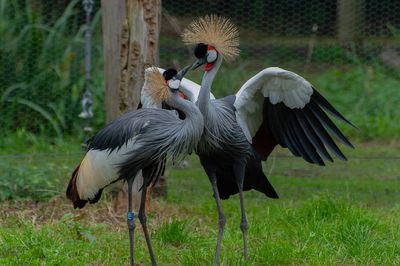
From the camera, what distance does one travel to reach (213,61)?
5199 millimetres

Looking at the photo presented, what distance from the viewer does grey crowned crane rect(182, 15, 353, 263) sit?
17.0 ft

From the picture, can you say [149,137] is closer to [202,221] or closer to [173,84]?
[173,84]

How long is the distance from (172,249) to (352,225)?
3.78 feet

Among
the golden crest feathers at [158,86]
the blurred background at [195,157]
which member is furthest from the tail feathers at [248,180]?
the golden crest feathers at [158,86]

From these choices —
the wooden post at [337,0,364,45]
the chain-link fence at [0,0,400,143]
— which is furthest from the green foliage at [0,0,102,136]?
the wooden post at [337,0,364,45]

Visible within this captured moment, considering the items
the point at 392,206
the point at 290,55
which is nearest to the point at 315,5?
the point at 290,55

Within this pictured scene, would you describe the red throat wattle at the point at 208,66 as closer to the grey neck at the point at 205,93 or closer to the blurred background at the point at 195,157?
the grey neck at the point at 205,93

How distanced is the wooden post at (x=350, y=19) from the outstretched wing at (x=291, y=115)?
14.1 ft

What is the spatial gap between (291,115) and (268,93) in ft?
0.75

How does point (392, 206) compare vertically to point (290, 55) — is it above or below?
below

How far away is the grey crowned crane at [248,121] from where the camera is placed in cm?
519

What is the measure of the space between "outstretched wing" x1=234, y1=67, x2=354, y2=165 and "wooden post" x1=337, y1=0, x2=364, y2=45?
4302mm

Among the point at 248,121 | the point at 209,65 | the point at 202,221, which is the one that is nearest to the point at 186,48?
the point at 202,221

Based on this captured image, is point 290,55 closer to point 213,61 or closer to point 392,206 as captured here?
point 392,206
